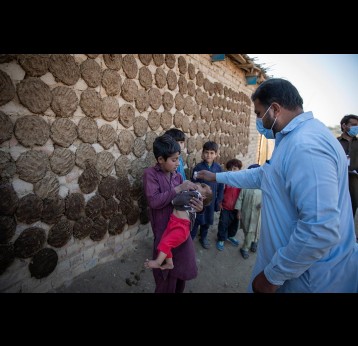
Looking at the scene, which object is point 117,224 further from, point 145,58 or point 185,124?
point 145,58

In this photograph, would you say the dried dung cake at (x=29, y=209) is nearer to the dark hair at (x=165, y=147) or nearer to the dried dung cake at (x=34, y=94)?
the dried dung cake at (x=34, y=94)

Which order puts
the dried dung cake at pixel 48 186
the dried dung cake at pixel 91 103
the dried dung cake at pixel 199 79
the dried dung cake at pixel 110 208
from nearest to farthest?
the dried dung cake at pixel 48 186 < the dried dung cake at pixel 91 103 < the dried dung cake at pixel 110 208 < the dried dung cake at pixel 199 79

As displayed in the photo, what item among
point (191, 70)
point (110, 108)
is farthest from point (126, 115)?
point (191, 70)

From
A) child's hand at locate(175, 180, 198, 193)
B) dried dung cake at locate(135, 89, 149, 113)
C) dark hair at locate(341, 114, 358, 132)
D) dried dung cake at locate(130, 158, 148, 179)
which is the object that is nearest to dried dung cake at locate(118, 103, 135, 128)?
dried dung cake at locate(135, 89, 149, 113)

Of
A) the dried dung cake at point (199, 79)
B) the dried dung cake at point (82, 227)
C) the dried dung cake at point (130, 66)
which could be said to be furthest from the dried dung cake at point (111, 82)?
the dried dung cake at point (199, 79)

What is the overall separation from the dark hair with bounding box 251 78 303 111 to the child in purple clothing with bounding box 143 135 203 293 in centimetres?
100

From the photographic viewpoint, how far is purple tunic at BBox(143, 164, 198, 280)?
2023mm

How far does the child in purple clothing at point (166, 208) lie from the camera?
6.66 feet

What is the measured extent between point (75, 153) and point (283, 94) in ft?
6.67

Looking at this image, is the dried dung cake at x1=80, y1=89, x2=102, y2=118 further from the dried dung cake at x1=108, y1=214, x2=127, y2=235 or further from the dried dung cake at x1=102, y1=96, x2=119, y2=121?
the dried dung cake at x1=108, y1=214, x2=127, y2=235

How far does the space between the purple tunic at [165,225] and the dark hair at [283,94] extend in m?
1.14

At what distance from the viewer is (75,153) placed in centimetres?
231
